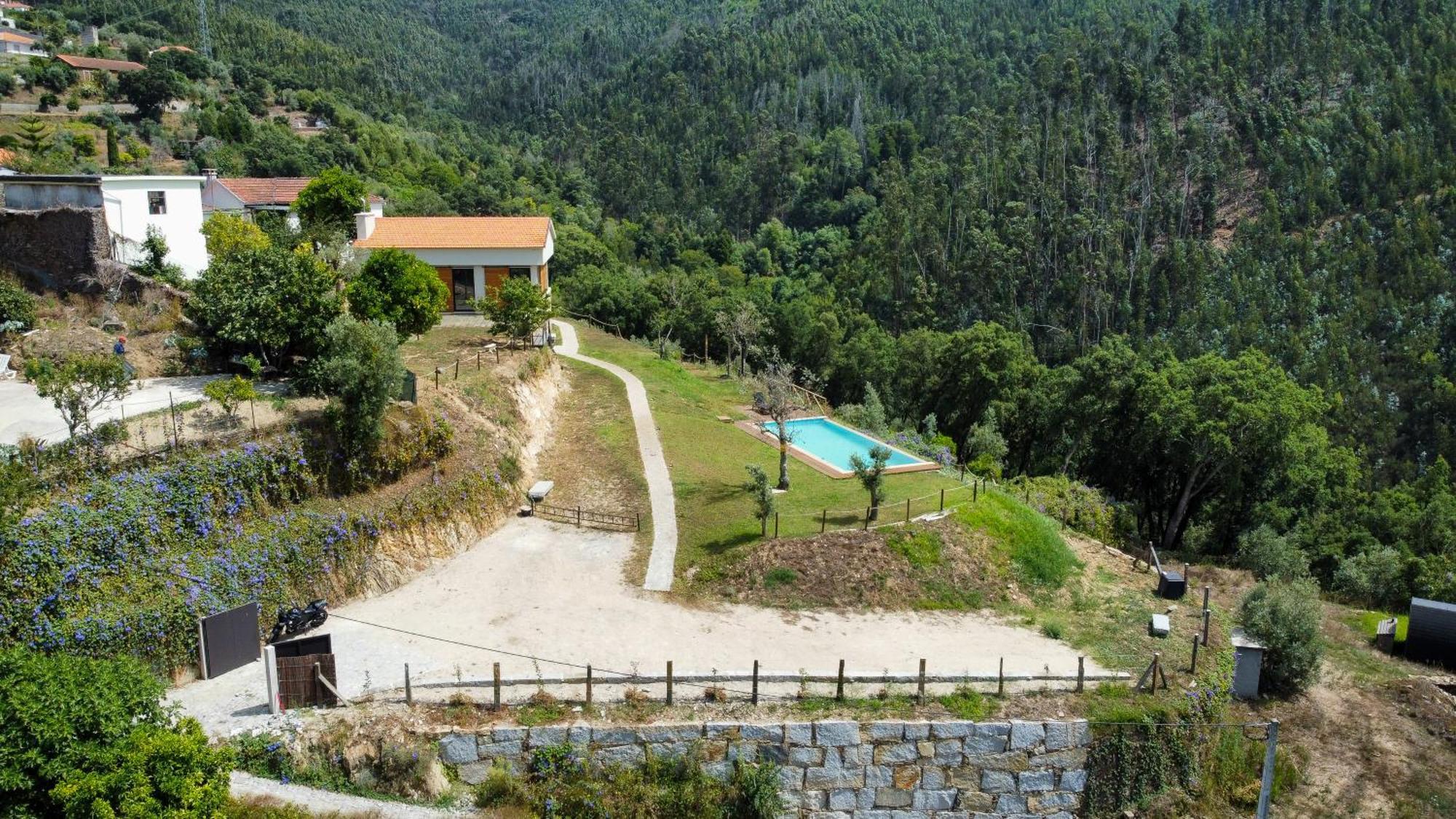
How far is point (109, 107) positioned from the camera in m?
76.1

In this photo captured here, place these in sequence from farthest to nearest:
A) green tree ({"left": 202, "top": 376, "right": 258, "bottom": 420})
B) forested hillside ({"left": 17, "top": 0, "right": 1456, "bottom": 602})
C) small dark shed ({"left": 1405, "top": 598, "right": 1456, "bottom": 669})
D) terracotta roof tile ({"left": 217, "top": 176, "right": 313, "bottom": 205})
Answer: terracotta roof tile ({"left": 217, "top": 176, "right": 313, "bottom": 205}) → forested hillside ({"left": 17, "top": 0, "right": 1456, "bottom": 602}) → small dark shed ({"left": 1405, "top": 598, "right": 1456, "bottom": 669}) → green tree ({"left": 202, "top": 376, "right": 258, "bottom": 420})

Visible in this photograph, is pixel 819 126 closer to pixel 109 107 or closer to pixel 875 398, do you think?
pixel 109 107

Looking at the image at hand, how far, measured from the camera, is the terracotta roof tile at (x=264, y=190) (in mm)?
46625

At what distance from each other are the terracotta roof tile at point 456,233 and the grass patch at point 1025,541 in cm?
2094

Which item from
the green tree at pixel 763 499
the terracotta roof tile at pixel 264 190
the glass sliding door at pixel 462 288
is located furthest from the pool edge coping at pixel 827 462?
the terracotta roof tile at pixel 264 190

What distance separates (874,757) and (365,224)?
97.1 ft

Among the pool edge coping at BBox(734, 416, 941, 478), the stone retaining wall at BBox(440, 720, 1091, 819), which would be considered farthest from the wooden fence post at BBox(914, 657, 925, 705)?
the pool edge coping at BBox(734, 416, 941, 478)

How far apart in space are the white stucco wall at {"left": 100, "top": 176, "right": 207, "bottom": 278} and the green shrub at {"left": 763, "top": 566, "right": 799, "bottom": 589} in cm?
2110

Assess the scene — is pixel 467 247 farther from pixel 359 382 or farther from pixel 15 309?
pixel 359 382

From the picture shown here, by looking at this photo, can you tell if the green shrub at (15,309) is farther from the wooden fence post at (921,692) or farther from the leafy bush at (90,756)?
the wooden fence post at (921,692)

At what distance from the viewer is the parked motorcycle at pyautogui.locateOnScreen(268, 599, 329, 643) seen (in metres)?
17.2

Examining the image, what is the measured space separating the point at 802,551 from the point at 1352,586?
895 inches

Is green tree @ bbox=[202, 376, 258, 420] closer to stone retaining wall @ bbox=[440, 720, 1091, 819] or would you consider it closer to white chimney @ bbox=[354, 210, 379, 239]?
stone retaining wall @ bbox=[440, 720, 1091, 819]

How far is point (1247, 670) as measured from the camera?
754 inches
